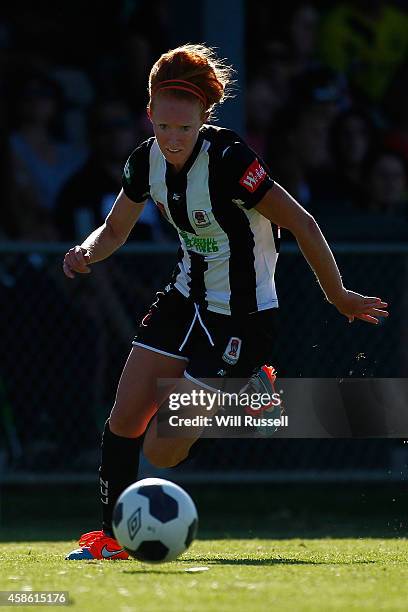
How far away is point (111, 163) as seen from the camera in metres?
9.15

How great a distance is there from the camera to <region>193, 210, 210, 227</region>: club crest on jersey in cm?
566

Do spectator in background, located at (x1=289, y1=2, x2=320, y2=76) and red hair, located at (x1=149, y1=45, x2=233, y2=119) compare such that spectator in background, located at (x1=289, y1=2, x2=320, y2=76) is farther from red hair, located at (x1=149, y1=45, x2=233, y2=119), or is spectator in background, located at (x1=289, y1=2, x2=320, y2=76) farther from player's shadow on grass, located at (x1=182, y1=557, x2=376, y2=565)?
player's shadow on grass, located at (x1=182, y1=557, x2=376, y2=565)

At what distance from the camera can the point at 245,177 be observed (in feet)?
18.1

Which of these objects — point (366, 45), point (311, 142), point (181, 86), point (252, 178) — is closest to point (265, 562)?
point (252, 178)

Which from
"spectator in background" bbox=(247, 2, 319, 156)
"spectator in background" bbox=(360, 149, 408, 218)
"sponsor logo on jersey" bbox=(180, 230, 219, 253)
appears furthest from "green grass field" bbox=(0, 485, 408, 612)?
"spectator in background" bbox=(247, 2, 319, 156)

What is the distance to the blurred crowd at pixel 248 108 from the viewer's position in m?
9.10

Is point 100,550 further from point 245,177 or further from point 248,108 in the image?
point 248,108

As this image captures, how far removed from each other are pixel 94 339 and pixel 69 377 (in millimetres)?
284

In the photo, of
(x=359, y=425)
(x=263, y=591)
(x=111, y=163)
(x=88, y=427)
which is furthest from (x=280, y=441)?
(x=263, y=591)

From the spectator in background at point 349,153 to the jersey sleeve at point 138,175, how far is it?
4.16 meters

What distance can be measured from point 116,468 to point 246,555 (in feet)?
2.47

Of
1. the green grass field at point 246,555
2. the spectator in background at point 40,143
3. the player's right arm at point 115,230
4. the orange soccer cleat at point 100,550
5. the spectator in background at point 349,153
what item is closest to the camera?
the green grass field at point 246,555

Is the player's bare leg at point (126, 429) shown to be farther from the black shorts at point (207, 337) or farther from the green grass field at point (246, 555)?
the green grass field at point (246, 555)

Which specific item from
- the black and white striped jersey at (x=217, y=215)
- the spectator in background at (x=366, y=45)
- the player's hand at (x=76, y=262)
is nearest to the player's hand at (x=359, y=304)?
the black and white striped jersey at (x=217, y=215)
